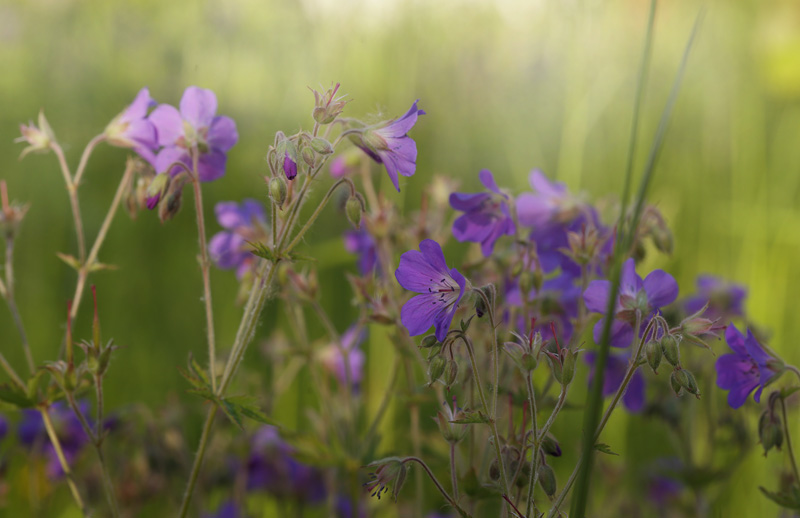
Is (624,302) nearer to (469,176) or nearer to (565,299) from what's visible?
(565,299)

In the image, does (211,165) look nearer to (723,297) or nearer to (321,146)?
(321,146)

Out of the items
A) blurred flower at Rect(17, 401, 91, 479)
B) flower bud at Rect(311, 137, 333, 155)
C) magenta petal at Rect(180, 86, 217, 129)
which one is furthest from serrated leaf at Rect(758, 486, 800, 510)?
blurred flower at Rect(17, 401, 91, 479)

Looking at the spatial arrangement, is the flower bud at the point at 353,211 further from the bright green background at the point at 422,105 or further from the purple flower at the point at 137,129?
the bright green background at the point at 422,105

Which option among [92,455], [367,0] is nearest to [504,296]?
[92,455]

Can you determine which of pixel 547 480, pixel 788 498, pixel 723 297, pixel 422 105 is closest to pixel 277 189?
pixel 547 480

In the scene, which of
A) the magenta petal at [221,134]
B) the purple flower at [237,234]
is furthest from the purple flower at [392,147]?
the purple flower at [237,234]

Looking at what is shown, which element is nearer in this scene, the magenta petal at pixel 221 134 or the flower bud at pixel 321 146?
the flower bud at pixel 321 146

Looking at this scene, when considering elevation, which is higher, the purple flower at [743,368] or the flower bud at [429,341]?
the flower bud at [429,341]
